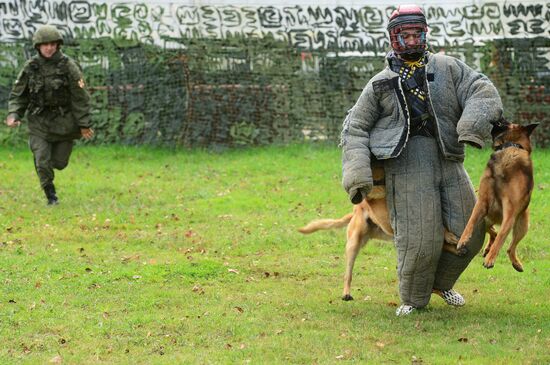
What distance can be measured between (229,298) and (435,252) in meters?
1.81

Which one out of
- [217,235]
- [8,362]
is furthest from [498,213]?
[217,235]

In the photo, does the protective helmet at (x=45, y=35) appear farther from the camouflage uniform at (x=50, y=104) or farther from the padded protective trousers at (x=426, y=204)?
the padded protective trousers at (x=426, y=204)

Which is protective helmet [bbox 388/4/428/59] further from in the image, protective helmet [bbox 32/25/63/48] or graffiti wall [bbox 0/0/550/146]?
graffiti wall [bbox 0/0/550/146]

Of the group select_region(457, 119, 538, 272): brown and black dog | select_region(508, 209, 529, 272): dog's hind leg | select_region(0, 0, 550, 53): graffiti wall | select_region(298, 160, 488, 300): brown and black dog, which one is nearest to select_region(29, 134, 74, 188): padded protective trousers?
select_region(298, 160, 488, 300): brown and black dog

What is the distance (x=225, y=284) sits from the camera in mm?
8773

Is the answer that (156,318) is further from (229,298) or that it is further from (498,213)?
(498,213)

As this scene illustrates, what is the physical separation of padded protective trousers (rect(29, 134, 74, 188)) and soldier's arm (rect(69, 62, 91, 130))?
45 cm

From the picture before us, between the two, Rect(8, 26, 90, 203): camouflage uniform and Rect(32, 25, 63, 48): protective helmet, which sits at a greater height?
Rect(32, 25, 63, 48): protective helmet

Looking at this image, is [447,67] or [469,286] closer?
[447,67]

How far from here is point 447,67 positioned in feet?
23.6

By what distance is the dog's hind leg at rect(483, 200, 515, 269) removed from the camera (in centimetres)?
664

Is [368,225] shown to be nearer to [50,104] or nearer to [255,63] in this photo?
[50,104]

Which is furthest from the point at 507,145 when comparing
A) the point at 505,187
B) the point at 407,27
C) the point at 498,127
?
the point at 407,27

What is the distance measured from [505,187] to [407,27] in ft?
4.23
